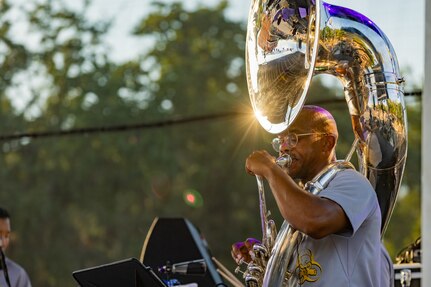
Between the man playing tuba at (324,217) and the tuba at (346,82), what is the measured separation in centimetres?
20

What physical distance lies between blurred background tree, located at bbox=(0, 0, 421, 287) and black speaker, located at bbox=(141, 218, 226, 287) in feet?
50.2

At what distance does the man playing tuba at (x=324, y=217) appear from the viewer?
4.00 m

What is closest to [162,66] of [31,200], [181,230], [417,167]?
[31,200]

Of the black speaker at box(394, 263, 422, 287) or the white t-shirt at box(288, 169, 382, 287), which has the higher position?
the white t-shirt at box(288, 169, 382, 287)

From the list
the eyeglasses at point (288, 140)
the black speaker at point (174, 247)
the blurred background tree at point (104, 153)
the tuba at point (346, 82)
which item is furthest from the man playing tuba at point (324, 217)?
the blurred background tree at point (104, 153)

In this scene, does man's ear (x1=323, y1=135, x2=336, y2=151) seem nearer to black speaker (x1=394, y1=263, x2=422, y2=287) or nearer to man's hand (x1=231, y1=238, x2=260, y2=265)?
man's hand (x1=231, y1=238, x2=260, y2=265)

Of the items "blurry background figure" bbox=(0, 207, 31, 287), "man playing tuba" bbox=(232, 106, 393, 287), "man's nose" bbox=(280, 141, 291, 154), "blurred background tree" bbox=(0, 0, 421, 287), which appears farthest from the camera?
"blurred background tree" bbox=(0, 0, 421, 287)

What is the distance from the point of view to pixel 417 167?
2019 centimetres

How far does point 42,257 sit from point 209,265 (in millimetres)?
17323

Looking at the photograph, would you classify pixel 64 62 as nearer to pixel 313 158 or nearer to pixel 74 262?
pixel 74 262

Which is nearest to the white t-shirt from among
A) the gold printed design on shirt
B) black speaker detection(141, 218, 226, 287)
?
the gold printed design on shirt

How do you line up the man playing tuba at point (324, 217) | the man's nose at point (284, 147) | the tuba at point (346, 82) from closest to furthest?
the man playing tuba at point (324, 217)
the man's nose at point (284, 147)
the tuba at point (346, 82)

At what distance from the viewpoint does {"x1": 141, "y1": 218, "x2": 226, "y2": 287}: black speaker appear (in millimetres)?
5883

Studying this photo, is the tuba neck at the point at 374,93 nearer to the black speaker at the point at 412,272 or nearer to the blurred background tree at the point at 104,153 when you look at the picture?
the black speaker at the point at 412,272
